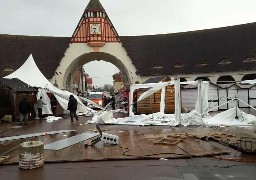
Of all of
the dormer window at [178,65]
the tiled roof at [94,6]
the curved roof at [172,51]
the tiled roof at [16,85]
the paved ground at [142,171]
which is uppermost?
the tiled roof at [94,6]

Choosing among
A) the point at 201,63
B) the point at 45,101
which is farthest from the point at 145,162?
the point at 201,63

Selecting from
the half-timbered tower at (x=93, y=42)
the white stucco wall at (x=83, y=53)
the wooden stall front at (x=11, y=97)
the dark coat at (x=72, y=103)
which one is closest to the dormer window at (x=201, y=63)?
the white stucco wall at (x=83, y=53)

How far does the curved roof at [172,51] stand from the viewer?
37781 mm

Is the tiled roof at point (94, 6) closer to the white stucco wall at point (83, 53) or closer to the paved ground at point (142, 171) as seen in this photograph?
the white stucco wall at point (83, 53)

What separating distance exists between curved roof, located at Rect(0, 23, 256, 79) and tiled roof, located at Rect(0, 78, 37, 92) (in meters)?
14.0

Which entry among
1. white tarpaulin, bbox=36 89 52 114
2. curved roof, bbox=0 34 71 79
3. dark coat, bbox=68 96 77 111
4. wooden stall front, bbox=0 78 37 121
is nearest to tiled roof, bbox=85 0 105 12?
curved roof, bbox=0 34 71 79

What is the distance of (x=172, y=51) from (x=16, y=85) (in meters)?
22.8

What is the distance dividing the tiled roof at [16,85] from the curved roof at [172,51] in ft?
45.9

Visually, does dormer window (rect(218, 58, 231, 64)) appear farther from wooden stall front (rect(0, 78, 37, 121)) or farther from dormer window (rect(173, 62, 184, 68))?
wooden stall front (rect(0, 78, 37, 121))

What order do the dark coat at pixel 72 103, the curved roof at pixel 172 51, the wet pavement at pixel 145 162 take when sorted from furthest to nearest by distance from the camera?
the curved roof at pixel 172 51 → the dark coat at pixel 72 103 → the wet pavement at pixel 145 162

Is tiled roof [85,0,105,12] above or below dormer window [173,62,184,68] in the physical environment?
above

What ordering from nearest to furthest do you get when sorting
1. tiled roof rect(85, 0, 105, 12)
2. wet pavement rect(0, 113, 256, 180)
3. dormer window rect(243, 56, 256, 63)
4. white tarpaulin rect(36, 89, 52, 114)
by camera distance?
1. wet pavement rect(0, 113, 256, 180)
2. white tarpaulin rect(36, 89, 52, 114)
3. dormer window rect(243, 56, 256, 63)
4. tiled roof rect(85, 0, 105, 12)

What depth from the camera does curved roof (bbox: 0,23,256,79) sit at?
124 feet

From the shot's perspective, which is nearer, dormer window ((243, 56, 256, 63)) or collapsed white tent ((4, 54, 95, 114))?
collapsed white tent ((4, 54, 95, 114))
